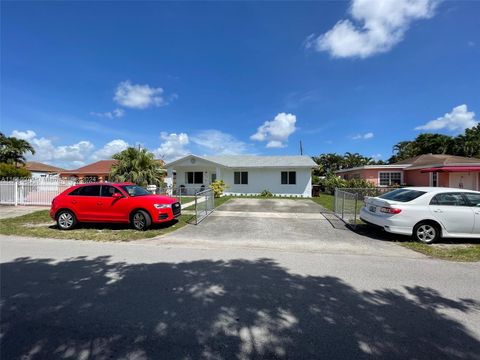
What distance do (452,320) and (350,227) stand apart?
635cm

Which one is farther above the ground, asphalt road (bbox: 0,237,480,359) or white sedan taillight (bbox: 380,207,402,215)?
white sedan taillight (bbox: 380,207,402,215)

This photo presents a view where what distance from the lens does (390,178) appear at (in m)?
26.1

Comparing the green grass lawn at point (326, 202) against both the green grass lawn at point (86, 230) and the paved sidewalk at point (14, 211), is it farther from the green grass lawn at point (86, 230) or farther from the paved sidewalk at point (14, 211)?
the paved sidewalk at point (14, 211)

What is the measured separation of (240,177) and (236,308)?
21422mm

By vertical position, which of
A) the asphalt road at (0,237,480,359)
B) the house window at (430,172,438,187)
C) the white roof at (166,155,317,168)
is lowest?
the asphalt road at (0,237,480,359)

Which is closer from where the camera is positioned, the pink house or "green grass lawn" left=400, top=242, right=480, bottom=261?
"green grass lawn" left=400, top=242, right=480, bottom=261

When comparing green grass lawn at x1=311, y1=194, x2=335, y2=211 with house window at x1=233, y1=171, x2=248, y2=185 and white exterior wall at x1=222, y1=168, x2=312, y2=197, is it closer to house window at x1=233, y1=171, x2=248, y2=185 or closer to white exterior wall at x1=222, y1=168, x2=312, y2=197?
white exterior wall at x1=222, y1=168, x2=312, y2=197

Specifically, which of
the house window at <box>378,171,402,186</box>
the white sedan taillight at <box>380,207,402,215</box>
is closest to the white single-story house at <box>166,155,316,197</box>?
the house window at <box>378,171,402,186</box>

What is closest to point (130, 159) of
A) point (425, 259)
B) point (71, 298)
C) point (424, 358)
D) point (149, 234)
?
point (149, 234)

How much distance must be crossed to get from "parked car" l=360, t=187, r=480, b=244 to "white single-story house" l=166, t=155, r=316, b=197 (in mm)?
15415

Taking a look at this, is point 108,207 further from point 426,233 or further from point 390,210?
point 426,233

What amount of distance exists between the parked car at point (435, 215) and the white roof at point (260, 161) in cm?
1546

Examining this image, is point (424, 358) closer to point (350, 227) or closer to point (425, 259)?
point (425, 259)

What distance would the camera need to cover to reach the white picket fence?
15016 millimetres
